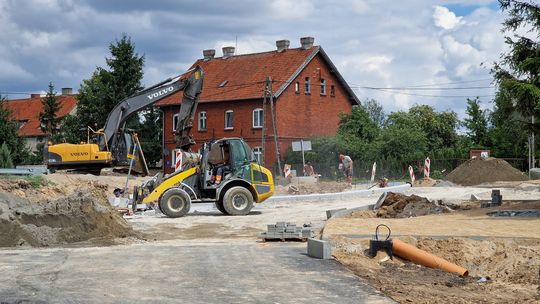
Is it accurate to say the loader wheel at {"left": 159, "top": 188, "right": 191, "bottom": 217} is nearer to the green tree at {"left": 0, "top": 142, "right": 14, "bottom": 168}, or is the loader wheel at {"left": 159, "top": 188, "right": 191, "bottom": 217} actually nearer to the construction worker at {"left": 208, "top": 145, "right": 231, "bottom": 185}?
the construction worker at {"left": 208, "top": 145, "right": 231, "bottom": 185}

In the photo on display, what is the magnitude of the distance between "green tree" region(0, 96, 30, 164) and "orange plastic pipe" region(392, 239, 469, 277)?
40.9m

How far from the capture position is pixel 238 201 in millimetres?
22375

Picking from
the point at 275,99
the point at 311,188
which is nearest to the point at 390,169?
the point at 275,99

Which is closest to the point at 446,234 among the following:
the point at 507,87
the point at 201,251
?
the point at 201,251

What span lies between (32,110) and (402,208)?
6846 cm

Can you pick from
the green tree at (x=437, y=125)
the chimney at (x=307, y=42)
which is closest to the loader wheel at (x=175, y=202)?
the chimney at (x=307, y=42)

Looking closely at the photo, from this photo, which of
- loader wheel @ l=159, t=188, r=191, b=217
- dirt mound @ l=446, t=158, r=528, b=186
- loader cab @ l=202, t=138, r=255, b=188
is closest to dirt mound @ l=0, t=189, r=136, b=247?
loader wheel @ l=159, t=188, r=191, b=217

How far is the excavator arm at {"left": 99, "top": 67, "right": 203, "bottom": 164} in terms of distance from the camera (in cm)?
→ 2811

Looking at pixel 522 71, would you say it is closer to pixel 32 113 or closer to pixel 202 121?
pixel 202 121

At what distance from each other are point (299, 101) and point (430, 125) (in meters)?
20.5

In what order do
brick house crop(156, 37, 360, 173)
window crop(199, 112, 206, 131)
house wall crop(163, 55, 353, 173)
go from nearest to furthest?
house wall crop(163, 55, 353, 173)
brick house crop(156, 37, 360, 173)
window crop(199, 112, 206, 131)

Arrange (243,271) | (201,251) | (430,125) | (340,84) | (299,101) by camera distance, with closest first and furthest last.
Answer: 1. (243,271)
2. (201,251)
3. (299,101)
4. (340,84)
5. (430,125)

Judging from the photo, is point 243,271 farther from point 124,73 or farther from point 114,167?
point 124,73

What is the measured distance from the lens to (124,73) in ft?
191
